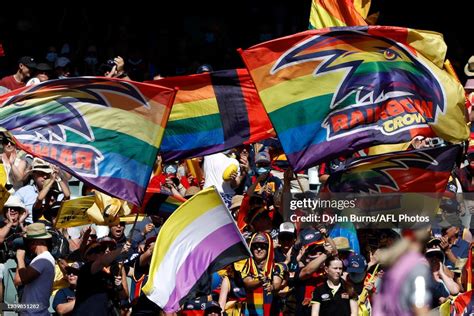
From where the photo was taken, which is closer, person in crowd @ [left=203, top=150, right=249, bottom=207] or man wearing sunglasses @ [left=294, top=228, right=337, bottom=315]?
man wearing sunglasses @ [left=294, top=228, right=337, bottom=315]

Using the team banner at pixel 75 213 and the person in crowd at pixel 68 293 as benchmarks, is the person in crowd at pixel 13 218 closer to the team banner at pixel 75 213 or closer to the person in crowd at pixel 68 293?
the team banner at pixel 75 213

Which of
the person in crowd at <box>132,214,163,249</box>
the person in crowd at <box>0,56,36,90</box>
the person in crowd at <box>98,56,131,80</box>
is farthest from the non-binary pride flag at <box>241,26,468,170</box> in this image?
the person in crowd at <box>98,56,131,80</box>

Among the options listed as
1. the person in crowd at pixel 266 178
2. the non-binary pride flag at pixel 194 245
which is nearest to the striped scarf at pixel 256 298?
the non-binary pride flag at pixel 194 245

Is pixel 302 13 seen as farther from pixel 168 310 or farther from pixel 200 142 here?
pixel 168 310

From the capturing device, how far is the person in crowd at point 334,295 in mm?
17516

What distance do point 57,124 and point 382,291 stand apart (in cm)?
498

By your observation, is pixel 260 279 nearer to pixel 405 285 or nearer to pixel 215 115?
pixel 215 115

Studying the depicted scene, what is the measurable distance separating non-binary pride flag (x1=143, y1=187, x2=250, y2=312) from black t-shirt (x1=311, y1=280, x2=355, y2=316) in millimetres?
871

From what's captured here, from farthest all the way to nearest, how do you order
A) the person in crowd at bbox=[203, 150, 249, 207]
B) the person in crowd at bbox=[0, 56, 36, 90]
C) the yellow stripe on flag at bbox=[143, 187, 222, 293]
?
the person in crowd at bbox=[0, 56, 36, 90], the person in crowd at bbox=[203, 150, 249, 207], the yellow stripe on flag at bbox=[143, 187, 222, 293]

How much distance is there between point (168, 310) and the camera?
17016 mm

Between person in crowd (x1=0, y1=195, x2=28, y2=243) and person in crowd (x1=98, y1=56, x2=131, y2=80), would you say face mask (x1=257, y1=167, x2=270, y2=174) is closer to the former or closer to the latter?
person in crowd (x1=0, y1=195, x2=28, y2=243)

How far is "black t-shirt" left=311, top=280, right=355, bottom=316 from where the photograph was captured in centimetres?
1750

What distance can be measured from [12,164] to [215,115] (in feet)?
8.89

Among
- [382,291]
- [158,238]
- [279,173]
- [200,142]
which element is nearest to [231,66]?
[279,173]
